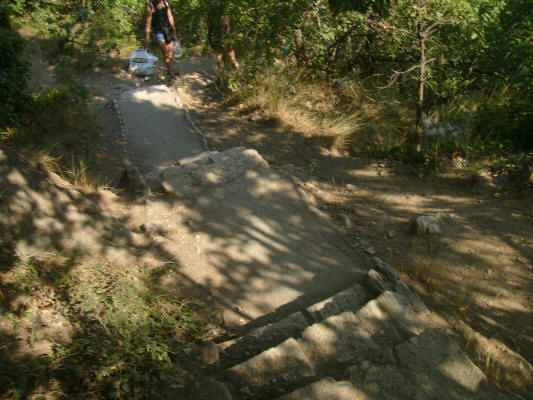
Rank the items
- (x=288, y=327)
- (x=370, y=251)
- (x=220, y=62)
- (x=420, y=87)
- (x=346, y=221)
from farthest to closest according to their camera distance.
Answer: (x=220, y=62), (x=420, y=87), (x=346, y=221), (x=370, y=251), (x=288, y=327)

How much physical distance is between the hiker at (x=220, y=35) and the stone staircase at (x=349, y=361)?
5410 mm

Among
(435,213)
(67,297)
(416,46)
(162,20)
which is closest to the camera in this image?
(67,297)

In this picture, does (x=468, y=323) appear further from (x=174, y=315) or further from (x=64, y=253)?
(x=64, y=253)

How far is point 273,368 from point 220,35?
265 inches

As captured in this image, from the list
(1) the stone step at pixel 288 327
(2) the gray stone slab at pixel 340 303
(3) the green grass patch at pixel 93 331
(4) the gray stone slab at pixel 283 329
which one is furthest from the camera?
(2) the gray stone slab at pixel 340 303

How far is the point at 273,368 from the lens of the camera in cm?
210

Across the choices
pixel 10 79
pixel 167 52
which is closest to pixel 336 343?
pixel 10 79

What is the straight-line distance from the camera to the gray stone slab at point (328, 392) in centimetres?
181

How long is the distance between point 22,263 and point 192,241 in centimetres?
139

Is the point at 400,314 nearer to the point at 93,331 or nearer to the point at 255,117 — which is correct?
the point at 93,331

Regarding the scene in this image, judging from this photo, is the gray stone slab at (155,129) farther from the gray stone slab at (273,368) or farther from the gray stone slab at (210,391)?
the gray stone slab at (210,391)

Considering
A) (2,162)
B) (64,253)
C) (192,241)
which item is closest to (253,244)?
(192,241)

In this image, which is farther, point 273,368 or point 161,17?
point 161,17

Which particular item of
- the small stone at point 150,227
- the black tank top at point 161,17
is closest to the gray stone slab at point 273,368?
the small stone at point 150,227
